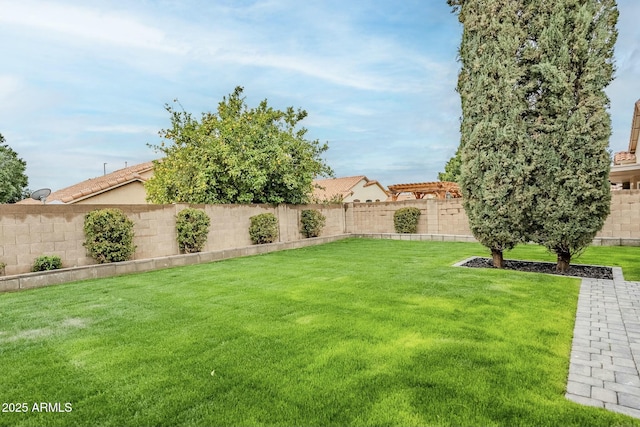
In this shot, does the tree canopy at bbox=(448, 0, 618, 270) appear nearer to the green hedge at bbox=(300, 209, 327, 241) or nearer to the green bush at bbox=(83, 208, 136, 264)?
the green hedge at bbox=(300, 209, 327, 241)

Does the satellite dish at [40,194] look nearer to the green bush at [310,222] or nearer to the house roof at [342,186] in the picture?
the green bush at [310,222]

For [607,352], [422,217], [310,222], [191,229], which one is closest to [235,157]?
[191,229]

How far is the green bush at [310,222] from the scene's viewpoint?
1384 cm

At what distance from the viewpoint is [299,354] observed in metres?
3.06

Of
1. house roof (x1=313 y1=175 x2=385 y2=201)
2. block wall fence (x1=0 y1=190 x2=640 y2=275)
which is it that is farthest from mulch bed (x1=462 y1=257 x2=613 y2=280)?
house roof (x1=313 y1=175 x2=385 y2=201)

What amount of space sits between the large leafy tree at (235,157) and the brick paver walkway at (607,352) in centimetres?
950

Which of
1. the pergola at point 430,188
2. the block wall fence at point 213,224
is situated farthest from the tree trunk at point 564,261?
the pergola at point 430,188

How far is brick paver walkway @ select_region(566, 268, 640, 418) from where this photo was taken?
94.0 inches

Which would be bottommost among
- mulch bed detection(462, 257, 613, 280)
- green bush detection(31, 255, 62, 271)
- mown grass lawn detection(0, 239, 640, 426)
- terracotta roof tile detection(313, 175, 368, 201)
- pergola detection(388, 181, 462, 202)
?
mulch bed detection(462, 257, 613, 280)

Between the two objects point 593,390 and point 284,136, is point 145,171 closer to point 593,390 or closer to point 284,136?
point 284,136

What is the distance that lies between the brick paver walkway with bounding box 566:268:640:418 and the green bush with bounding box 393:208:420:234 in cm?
971

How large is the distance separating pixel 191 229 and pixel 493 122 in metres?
7.94

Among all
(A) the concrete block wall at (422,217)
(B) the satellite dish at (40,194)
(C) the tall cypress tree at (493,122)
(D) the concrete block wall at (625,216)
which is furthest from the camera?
(A) the concrete block wall at (422,217)

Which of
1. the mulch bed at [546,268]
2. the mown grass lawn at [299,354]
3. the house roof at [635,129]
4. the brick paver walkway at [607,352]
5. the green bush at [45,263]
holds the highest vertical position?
the house roof at [635,129]
